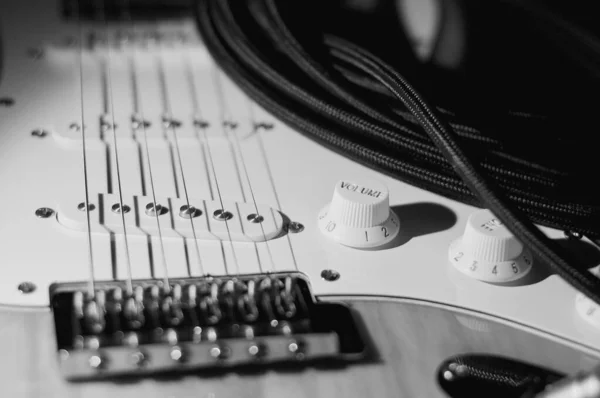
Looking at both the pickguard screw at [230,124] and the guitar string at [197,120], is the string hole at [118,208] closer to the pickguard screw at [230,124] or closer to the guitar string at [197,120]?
the guitar string at [197,120]

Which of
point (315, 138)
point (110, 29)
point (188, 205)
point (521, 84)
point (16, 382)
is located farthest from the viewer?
point (110, 29)

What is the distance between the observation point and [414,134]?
0.84 meters

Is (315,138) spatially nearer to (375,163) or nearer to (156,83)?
(375,163)

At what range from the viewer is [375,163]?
0.85 metres

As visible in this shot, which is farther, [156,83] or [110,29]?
[110,29]

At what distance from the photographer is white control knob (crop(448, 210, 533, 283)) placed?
70cm

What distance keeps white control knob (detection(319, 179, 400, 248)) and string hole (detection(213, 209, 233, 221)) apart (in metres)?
0.09

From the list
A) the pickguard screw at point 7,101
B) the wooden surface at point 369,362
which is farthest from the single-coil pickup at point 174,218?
the pickguard screw at point 7,101

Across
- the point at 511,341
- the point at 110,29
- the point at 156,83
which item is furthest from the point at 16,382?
the point at 110,29

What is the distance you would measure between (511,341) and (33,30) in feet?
2.90

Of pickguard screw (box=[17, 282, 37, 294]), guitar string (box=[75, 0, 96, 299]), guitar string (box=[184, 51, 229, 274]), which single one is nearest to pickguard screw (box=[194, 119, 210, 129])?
guitar string (box=[184, 51, 229, 274])

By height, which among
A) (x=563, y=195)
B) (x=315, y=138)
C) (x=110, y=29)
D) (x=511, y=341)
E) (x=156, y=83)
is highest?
(x=110, y=29)

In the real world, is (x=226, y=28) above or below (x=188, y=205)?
above

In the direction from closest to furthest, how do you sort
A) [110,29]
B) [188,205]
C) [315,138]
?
[188,205] → [315,138] → [110,29]
